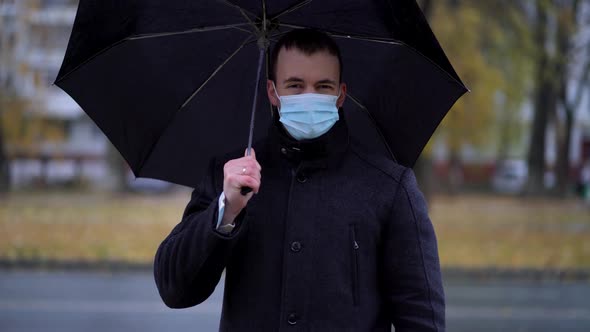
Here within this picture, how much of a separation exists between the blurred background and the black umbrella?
5902 millimetres

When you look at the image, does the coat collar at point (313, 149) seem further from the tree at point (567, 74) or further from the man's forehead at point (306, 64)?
the tree at point (567, 74)

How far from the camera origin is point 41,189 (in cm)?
3784

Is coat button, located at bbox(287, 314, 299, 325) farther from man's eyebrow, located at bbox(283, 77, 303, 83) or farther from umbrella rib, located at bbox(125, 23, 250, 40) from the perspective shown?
umbrella rib, located at bbox(125, 23, 250, 40)

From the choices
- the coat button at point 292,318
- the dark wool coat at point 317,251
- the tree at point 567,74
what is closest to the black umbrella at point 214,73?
the dark wool coat at point 317,251

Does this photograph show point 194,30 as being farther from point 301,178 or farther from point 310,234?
point 310,234

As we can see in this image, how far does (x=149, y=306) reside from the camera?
33.5 ft

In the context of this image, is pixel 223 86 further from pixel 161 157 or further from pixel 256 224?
pixel 256 224

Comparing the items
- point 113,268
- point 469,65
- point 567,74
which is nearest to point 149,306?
point 113,268

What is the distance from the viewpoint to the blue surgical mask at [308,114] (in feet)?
8.04

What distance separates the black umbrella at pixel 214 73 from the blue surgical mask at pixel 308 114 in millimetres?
430

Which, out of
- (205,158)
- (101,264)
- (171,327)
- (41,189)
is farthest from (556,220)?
(41,189)

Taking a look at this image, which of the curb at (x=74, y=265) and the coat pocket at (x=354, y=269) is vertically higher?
the coat pocket at (x=354, y=269)

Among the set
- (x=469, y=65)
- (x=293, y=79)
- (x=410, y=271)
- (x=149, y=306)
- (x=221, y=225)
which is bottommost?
(x=149, y=306)

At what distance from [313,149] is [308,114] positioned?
4.3 inches
